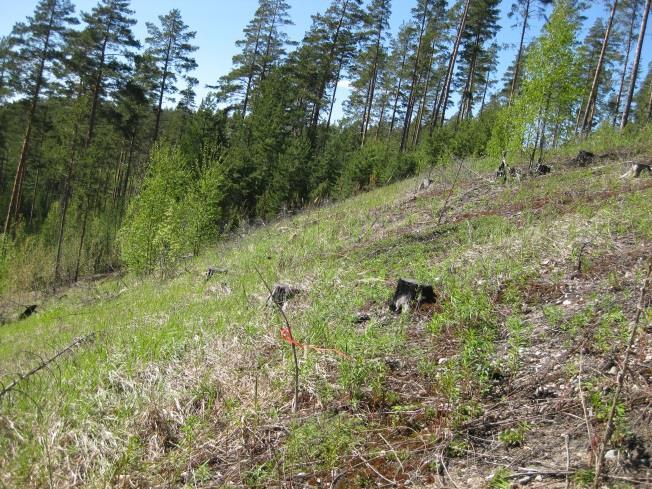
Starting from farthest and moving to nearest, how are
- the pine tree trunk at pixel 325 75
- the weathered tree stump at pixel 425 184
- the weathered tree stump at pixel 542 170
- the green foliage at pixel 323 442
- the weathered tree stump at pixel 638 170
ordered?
the pine tree trunk at pixel 325 75
the weathered tree stump at pixel 425 184
the weathered tree stump at pixel 542 170
the weathered tree stump at pixel 638 170
the green foliage at pixel 323 442

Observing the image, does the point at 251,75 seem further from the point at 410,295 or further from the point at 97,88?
the point at 410,295

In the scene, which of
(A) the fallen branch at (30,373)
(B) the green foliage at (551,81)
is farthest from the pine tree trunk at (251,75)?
(A) the fallen branch at (30,373)

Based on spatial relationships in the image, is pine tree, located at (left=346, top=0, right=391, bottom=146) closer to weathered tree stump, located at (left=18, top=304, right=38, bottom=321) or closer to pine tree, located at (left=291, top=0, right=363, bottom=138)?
pine tree, located at (left=291, top=0, right=363, bottom=138)

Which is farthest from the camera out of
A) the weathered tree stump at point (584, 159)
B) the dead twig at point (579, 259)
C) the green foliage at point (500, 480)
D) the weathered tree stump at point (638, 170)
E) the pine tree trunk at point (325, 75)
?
the pine tree trunk at point (325, 75)

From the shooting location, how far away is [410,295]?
474 cm

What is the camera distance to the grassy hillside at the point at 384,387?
266cm

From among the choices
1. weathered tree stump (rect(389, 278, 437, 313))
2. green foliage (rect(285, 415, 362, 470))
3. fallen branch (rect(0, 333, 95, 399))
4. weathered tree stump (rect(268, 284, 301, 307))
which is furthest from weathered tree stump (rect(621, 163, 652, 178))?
fallen branch (rect(0, 333, 95, 399))

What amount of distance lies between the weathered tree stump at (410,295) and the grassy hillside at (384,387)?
132 millimetres

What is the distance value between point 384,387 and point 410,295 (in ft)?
5.00

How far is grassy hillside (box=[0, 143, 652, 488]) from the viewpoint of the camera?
266 cm

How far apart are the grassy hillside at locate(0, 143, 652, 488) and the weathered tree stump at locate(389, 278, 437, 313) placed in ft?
0.43

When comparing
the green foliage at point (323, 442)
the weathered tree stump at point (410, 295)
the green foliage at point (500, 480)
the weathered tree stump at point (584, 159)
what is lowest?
the green foliage at point (323, 442)

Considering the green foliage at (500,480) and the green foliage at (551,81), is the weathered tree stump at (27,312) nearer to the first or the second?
the green foliage at (551,81)

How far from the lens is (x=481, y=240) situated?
6582mm
